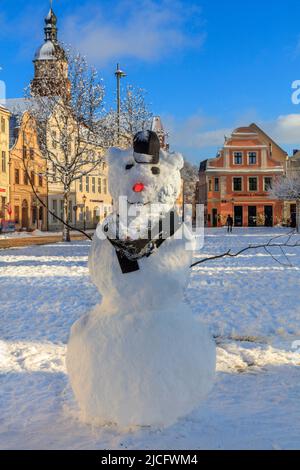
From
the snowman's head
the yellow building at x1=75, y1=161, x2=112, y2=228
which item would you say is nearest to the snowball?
the snowman's head

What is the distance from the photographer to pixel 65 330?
20.8ft

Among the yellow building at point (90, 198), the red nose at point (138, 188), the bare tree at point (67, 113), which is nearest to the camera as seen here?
the red nose at point (138, 188)

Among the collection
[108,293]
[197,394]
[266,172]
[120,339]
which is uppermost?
[266,172]

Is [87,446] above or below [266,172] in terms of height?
below

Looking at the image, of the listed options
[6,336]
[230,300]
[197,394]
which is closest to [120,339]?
[197,394]

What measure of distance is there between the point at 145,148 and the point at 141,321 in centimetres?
116

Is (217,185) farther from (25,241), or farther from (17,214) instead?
(25,241)

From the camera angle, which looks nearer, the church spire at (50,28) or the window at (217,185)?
the church spire at (50,28)

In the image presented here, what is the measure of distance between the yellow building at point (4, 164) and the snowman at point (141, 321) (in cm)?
3345

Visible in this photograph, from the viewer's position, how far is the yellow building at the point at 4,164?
34562 millimetres

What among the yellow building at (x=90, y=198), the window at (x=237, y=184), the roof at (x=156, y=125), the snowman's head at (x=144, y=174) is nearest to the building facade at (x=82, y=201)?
the yellow building at (x=90, y=198)

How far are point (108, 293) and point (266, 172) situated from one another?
143 ft

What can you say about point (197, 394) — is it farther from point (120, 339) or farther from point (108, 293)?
point (108, 293)

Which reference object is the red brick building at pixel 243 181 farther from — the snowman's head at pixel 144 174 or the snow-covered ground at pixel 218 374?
the snowman's head at pixel 144 174
